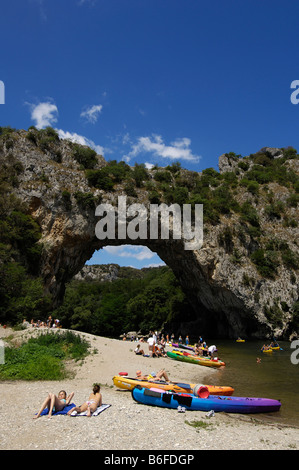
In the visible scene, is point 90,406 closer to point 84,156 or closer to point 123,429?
point 123,429

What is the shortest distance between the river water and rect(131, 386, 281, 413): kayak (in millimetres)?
340

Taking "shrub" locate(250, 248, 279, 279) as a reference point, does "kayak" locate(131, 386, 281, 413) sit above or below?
below

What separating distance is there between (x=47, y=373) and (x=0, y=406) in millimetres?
3898

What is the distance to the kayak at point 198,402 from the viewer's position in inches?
363

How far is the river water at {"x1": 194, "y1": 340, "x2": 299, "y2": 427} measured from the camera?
10.1m

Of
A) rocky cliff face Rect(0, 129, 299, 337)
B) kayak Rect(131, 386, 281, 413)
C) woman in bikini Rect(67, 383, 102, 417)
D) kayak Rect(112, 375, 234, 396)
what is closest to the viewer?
woman in bikini Rect(67, 383, 102, 417)

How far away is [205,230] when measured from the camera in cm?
3728

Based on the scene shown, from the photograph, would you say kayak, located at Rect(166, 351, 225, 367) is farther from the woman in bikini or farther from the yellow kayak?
the woman in bikini

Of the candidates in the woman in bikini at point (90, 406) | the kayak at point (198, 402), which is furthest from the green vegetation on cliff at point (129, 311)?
the woman in bikini at point (90, 406)

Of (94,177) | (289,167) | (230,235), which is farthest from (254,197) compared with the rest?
(94,177)

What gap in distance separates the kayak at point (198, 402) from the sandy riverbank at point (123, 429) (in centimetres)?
27

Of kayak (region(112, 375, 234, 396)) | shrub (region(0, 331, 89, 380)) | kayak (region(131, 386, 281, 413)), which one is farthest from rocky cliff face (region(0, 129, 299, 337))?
kayak (region(131, 386, 281, 413))

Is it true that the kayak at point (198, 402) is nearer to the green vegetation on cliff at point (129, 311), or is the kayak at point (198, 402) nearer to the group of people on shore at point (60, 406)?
the group of people on shore at point (60, 406)

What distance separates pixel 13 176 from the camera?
104 ft
